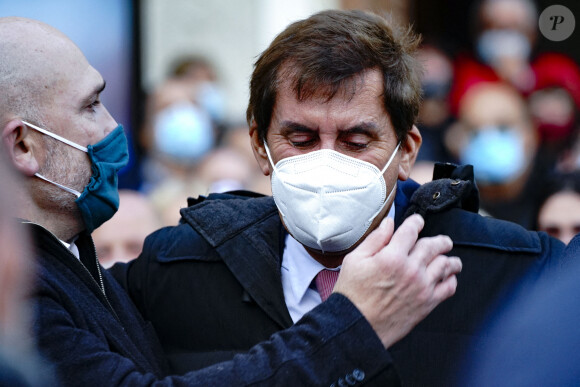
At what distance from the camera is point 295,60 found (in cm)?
285

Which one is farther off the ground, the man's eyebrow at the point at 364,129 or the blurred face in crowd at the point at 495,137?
the man's eyebrow at the point at 364,129

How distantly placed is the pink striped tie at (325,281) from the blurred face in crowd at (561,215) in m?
2.00

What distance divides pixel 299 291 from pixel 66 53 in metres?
1.11

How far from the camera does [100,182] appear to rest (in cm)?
271

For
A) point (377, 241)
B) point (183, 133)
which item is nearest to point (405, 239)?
point (377, 241)

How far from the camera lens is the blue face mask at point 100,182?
265 centimetres

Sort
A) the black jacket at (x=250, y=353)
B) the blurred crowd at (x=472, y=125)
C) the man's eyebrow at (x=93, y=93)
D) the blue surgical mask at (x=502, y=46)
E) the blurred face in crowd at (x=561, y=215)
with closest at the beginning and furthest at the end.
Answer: the black jacket at (x=250, y=353)
the man's eyebrow at (x=93, y=93)
the blurred face in crowd at (x=561, y=215)
the blurred crowd at (x=472, y=125)
the blue surgical mask at (x=502, y=46)

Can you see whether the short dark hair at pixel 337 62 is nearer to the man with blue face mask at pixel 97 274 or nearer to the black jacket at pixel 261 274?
the black jacket at pixel 261 274

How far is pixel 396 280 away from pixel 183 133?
17.7 ft

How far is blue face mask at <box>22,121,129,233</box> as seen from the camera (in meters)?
2.65

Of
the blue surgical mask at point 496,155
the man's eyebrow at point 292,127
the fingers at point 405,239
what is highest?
the man's eyebrow at point 292,127

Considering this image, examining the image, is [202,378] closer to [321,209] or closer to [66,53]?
[321,209]

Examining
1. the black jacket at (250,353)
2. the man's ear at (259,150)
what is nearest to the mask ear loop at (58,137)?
the black jacket at (250,353)

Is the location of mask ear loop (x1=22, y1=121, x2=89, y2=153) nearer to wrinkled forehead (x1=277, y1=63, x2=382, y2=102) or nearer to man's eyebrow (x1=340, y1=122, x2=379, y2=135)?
wrinkled forehead (x1=277, y1=63, x2=382, y2=102)
